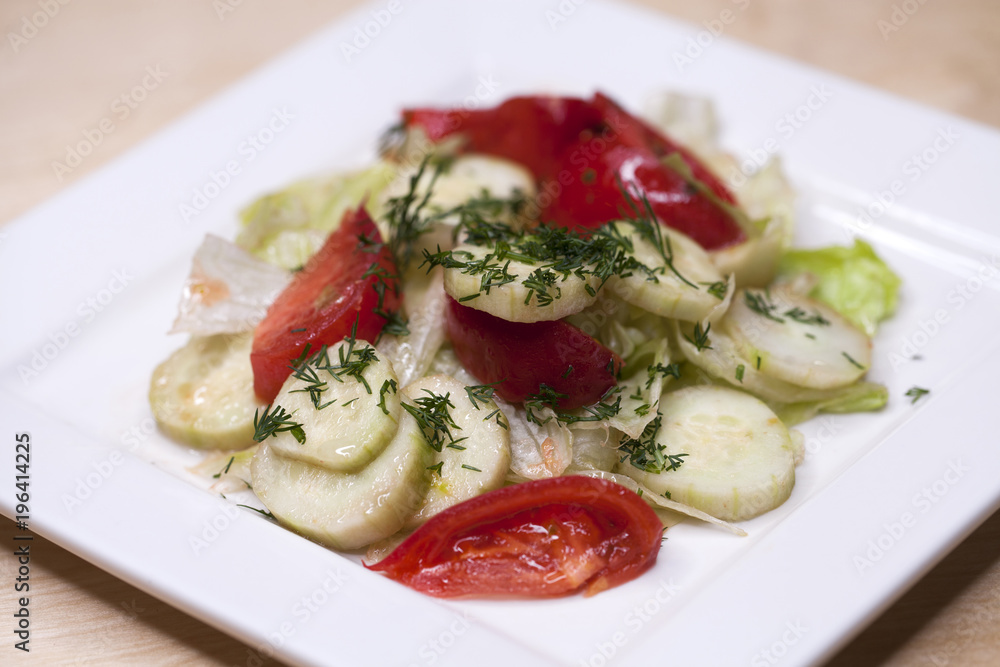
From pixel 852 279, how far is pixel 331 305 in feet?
6.07

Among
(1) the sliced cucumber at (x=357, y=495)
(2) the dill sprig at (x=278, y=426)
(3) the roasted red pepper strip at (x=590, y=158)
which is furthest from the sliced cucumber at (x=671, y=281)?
(2) the dill sprig at (x=278, y=426)

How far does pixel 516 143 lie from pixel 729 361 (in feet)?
4.75

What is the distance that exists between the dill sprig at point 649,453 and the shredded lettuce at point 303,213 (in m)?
1.45

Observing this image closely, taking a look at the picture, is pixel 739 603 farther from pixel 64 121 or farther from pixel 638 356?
pixel 64 121

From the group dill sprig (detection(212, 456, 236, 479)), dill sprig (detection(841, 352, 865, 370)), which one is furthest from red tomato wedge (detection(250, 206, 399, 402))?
dill sprig (detection(841, 352, 865, 370))

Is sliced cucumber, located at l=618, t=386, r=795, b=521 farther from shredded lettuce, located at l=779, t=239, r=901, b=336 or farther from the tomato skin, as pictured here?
the tomato skin

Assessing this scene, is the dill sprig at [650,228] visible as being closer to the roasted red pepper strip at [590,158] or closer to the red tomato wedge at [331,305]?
the roasted red pepper strip at [590,158]

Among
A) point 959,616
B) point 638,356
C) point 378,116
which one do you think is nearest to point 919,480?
point 959,616

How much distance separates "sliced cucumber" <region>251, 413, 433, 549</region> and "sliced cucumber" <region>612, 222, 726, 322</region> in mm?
784

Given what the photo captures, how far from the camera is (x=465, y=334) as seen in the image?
2672 mm

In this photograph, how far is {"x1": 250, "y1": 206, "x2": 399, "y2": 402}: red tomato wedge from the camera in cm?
277

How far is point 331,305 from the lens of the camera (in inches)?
110

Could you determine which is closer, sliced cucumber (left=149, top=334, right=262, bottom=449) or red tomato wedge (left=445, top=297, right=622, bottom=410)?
red tomato wedge (left=445, top=297, right=622, bottom=410)

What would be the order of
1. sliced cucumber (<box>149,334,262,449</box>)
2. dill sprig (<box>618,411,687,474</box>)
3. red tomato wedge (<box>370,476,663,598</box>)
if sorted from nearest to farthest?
red tomato wedge (<box>370,476,663,598</box>)
dill sprig (<box>618,411,687,474</box>)
sliced cucumber (<box>149,334,262,449</box>)
